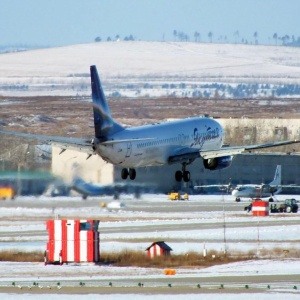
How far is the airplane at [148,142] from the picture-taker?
293 ft

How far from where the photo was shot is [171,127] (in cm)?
9856

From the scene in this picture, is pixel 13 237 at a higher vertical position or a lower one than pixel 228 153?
lower

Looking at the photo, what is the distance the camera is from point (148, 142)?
94062 mm

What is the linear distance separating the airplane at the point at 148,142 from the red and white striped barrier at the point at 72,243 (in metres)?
20.0

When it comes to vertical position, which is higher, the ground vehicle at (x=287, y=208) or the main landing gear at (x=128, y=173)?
the main landing gear at (x=128, y=173)

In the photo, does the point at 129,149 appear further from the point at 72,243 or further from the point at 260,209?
the point at 260,209

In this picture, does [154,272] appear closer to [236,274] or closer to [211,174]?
[236,274]

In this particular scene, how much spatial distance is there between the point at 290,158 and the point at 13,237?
89.0m

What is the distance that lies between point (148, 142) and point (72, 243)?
26.4 meters

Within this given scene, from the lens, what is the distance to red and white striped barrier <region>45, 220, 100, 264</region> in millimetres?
68312

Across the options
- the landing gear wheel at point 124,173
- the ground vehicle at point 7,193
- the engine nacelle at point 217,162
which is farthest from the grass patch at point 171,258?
the engine nacelle at point 217,162

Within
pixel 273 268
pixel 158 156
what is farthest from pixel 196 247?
pixel 158 156

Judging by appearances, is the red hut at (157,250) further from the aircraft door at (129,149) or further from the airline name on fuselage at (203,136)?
the airline name on fuselage at (203,136)

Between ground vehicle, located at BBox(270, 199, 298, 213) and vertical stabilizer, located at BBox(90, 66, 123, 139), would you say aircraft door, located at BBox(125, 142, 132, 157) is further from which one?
ground vehicle, located at BBox(270, 199, 298, 213)
